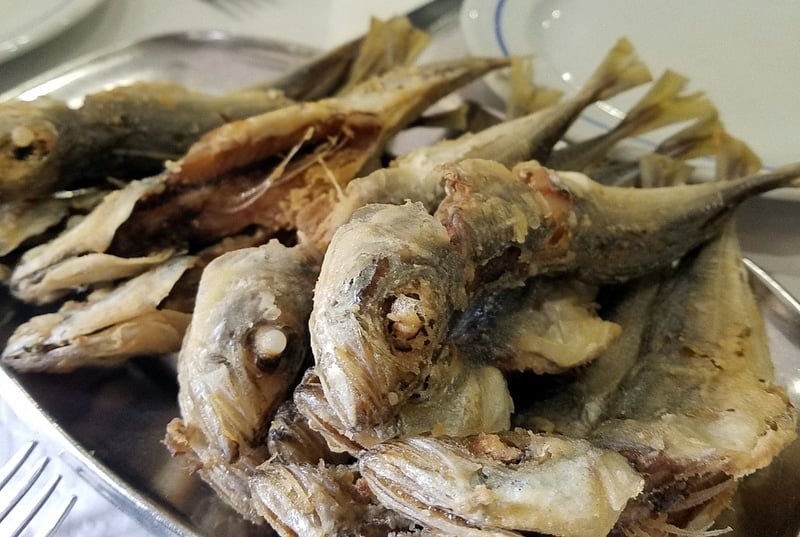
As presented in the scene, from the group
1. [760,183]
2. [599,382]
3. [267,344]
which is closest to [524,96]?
[760,183]

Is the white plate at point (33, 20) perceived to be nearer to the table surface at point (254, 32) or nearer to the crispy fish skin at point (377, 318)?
the table surface at point (254, 32)

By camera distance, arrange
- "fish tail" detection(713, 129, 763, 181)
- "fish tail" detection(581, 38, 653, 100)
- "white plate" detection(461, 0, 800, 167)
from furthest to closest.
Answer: "white plate" detection(461, 0, 800, 167) < "fish tail" detection(581, 38, 653, 100) < "fish tail" detection(713, 129, 763, 181)

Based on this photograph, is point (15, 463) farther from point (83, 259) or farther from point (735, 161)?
point (735, 161)

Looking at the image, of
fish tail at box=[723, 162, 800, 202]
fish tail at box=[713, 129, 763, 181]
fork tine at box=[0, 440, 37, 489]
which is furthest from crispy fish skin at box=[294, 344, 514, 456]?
fish tail at box=[713, 129, 763, 181]

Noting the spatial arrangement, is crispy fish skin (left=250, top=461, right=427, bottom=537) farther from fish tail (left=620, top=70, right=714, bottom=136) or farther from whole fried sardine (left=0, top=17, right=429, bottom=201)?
fish tail (left=620, top=70, right=714, bottom=136)

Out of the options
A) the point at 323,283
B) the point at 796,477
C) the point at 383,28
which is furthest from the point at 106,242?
the point at 796,477
